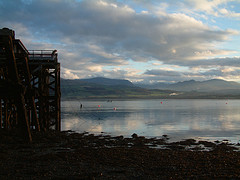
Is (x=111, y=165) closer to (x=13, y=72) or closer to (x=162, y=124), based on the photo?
(x=13, y=72)

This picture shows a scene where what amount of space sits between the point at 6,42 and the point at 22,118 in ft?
18.9

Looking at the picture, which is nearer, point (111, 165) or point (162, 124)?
point (111, 165)

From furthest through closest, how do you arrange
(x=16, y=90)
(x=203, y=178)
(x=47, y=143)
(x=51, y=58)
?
(x=51, y=58) < (x=47, y=143) < (x=16, y=90) < (x=203, y=178)

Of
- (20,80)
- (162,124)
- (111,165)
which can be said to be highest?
(20,80)

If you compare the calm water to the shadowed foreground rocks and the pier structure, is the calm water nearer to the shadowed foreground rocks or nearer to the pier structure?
Answer: the pier structure

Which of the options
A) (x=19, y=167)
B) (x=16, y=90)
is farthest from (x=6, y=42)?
(x=19, y=167)

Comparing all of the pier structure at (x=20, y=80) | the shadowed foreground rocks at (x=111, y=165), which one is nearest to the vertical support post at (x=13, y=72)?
the pier structure at (x=20, y=80)

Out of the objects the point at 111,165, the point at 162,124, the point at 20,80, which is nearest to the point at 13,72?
the point at 20,80

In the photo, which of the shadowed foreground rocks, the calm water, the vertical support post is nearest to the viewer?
the shadowed foreground rocks

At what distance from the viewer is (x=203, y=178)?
11914mm

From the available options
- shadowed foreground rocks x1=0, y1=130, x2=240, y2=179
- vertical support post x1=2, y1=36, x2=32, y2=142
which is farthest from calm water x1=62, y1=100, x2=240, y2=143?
vertical support post x1=2, y1=36, x2=32, y2=142

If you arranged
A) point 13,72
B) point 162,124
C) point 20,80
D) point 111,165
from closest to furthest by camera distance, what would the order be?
1. point 111,165
2. point 13,72
3. point 20,80
4. point 162,124

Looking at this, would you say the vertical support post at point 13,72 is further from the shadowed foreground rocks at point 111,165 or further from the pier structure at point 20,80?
Answer: the shadowed foreground rocks at point 111,165

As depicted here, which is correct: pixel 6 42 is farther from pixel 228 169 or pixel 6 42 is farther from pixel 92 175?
pixel 228 169
